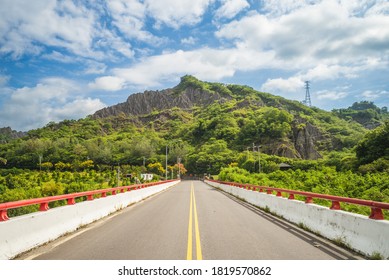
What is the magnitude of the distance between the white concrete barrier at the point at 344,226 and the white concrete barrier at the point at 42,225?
748cm

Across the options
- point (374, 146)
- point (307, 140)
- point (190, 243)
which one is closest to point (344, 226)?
point (190, 243)

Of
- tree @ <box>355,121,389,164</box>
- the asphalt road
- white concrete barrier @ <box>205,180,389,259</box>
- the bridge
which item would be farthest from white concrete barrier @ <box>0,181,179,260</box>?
tree @ <box>355,121,389,164</box>

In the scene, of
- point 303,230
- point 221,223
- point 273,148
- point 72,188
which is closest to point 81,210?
point 221,223

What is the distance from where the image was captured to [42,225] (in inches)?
336

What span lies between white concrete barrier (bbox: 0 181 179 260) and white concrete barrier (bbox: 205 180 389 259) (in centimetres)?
748

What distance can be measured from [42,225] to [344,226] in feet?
25.1

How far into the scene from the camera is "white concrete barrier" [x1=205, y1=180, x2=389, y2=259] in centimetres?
677

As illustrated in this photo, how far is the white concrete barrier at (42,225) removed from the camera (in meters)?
6.90

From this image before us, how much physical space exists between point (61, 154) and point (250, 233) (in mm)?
168336

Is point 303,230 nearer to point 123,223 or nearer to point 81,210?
point 123,223

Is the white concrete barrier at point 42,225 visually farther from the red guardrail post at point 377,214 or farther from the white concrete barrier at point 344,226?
the red guardrail post at point 377,214

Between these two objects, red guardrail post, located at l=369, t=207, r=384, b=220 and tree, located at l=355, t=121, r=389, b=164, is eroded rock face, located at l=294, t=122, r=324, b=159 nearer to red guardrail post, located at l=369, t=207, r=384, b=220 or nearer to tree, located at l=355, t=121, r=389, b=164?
tree, located at l=355, t=121, r=389, b=164

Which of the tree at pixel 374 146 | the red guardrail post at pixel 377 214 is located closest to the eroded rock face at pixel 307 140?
the tree at pixel 374 146

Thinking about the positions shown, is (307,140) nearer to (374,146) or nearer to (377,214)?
(374,146)
